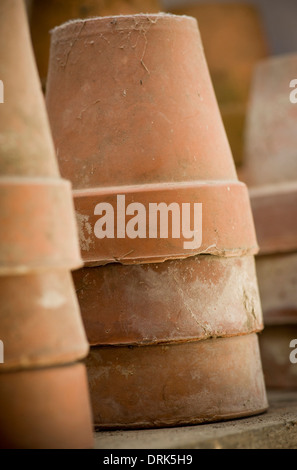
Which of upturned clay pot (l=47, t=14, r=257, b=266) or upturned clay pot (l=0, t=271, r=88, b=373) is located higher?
upturned clay pot (l=47, t=14, r=257, b=266)

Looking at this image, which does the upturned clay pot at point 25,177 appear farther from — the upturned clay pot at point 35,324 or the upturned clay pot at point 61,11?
the upturned clay pot at point 61,11

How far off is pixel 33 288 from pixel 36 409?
0.89 feet

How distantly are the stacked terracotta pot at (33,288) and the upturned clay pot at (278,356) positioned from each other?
1816mm

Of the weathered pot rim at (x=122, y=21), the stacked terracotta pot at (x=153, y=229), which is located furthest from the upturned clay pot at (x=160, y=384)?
Answer: the weathered pot rim at (x=122, y=21)

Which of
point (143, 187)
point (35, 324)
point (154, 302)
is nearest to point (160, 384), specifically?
point (154, 302)

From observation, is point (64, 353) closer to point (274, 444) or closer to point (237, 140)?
point (274, 444)

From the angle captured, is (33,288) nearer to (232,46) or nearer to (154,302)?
(154,302)

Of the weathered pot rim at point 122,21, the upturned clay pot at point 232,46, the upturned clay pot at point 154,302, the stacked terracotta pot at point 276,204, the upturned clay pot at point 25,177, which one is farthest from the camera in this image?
the upturned clay pot at point 232,46

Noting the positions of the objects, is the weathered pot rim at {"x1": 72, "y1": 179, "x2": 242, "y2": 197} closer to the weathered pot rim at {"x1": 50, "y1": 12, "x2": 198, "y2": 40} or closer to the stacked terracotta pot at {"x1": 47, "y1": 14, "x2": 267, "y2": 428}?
the stacked terracotta pot at {"x1": 47, "y1": 14, "x2": 267, "y2": 428}

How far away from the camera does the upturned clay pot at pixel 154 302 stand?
104 inches

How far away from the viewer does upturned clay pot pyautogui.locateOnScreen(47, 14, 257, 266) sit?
266cm

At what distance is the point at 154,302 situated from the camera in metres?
2.64

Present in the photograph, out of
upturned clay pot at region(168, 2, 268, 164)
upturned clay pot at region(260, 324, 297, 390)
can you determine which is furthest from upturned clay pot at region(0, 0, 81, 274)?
upturned clay pot at region(168, 2, 268, 164)

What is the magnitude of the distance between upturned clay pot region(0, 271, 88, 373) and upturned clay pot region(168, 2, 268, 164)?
113 inches
